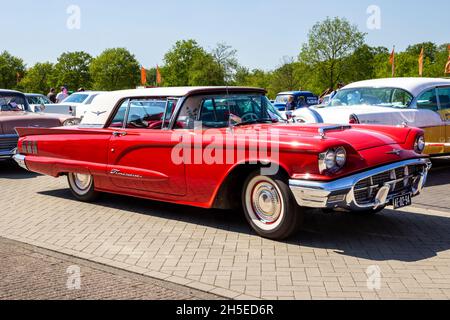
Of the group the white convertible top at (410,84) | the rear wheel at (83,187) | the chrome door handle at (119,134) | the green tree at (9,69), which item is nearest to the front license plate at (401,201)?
the chrome door handle at (119,134)

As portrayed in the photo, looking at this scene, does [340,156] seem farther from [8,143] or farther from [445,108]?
[8,143]

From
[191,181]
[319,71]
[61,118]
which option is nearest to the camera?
[191,181]

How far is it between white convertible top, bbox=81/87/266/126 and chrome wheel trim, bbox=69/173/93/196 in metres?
0.76

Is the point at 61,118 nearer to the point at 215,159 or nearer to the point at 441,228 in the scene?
the point at 215,159

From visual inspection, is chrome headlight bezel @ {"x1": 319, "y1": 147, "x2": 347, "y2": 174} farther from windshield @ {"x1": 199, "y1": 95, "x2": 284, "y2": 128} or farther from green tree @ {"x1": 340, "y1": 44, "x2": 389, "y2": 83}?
green tree @ {"x1": 340, "y1": 44, "x2": 389, "y2": 83}

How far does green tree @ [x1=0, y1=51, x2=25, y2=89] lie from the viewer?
262 feet

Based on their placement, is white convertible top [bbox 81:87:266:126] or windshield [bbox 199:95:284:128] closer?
windshield [bbox 199:95:284:128]

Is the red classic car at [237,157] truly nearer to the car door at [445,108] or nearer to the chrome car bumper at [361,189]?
the chrome car bumper at [361,189]

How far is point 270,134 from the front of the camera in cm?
521

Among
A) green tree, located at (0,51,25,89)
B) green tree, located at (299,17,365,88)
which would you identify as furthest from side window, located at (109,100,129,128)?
green tree, located at (0,51,25,89)

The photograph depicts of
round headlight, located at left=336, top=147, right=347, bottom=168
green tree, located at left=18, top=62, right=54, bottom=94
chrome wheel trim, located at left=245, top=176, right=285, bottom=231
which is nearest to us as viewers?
round headlight, located at left=336, top=147, right=347, bottom=168
